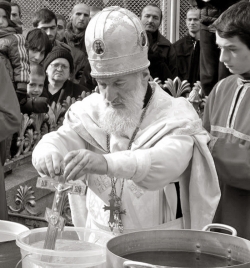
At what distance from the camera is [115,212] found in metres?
2.54

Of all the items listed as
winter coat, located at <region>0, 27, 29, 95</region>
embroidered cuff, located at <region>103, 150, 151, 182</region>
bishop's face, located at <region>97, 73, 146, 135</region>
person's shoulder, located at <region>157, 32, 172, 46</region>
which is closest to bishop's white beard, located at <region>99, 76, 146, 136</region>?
bishop's face, located at <region>97, 73, 146, 135</region>

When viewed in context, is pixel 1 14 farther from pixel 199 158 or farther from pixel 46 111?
pixel 199 158

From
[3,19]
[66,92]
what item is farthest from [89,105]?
[66,92]

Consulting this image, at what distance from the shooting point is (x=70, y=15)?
7.95 m

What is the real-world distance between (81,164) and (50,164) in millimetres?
233

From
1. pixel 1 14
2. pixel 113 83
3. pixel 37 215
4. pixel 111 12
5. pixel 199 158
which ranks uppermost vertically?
pixel 111 12

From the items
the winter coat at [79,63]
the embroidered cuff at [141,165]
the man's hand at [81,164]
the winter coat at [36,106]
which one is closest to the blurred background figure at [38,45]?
the winter coat at [79,63]

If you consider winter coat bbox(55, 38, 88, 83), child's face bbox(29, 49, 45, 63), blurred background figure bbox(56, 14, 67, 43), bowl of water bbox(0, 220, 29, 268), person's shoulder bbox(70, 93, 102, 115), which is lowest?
winter coat bbox(55, 38, 88, 83)

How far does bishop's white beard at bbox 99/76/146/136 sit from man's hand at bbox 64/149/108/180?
1.69ft

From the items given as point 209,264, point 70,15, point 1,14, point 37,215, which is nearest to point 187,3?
point 70,15

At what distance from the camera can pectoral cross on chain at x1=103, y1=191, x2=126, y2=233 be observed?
2.53 meters

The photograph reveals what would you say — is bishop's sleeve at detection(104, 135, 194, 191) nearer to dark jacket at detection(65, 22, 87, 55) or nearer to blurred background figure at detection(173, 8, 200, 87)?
blurred background figure at detection(173, 8, 200, 87)

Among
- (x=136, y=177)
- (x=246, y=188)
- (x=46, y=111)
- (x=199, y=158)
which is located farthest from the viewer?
(x=46, y=111)

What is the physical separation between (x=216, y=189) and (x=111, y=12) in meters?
0.73
